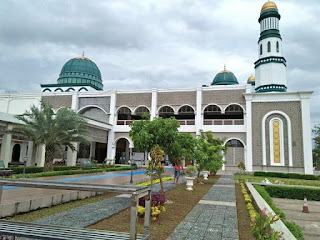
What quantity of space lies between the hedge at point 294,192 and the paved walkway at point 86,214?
8.07 metres

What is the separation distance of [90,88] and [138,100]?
932 centimetres

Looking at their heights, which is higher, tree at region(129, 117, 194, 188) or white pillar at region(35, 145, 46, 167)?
tree at region(129, 117, 194, 188)

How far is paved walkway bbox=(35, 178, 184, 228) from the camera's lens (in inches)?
189

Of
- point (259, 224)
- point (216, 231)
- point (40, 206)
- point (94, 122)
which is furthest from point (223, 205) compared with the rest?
point (94, 122)

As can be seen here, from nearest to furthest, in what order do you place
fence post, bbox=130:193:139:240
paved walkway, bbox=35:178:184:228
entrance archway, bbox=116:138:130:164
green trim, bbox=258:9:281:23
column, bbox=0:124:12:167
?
fence post, bbox=130:193:139:240 → paved walkway, bbox=35:178:184:228 → column, bbox=0:124:12:167 → green trim, bbox=258:9:281:23 → entrance archway, bbox=116:138:130:164

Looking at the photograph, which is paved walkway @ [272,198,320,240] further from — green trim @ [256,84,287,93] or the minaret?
the minaret

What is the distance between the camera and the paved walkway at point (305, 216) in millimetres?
6012

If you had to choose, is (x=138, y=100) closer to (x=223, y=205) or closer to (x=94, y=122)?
(x=94, y=122)

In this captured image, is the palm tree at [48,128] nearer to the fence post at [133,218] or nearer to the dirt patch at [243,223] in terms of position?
the dirt patch at [243,223]

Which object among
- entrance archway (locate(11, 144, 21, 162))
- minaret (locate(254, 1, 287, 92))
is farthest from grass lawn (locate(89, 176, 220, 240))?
entrance archway (locate(11, 144, 21, 162))

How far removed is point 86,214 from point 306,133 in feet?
73.7

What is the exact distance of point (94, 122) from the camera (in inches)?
954

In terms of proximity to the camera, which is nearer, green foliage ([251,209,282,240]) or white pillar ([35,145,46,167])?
green foliage ([251,209,282,240])

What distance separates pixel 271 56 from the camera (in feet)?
85.1
